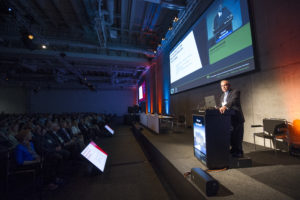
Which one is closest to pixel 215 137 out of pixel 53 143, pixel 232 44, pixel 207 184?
pixel 207 184

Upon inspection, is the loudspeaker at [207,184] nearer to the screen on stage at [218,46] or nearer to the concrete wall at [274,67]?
the concrete wall at [274,67]

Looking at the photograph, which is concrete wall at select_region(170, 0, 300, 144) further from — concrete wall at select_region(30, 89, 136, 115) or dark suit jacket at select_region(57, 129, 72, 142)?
concrete wall at select_region(30, 89, 136, 115)

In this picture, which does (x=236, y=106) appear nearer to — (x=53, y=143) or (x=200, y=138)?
(x=200, y=138)

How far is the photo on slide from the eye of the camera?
283 cm

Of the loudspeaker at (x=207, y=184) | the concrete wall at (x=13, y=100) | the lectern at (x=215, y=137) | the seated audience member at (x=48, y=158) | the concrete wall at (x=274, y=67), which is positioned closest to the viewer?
the loudspeaker at (x=207, y=184)

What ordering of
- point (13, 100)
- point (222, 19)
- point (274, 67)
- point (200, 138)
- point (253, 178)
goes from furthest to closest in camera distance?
point (13, 100), point (222, 19), point (274, 67), point (200, 138), point (253, 178)

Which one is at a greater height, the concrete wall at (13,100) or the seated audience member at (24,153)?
the concrete wall at (13,100)

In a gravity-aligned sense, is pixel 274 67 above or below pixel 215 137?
above

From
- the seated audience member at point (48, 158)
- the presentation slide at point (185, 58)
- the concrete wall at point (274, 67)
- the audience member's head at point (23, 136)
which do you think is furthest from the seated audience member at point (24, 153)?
the presentation slide at point (185, 58)

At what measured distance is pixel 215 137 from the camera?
1.64 m

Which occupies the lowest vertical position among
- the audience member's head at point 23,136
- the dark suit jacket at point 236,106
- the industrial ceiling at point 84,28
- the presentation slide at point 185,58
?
the audience member's head at point 23,136

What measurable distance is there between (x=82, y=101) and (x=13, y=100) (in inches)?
271

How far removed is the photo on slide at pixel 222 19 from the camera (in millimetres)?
2826

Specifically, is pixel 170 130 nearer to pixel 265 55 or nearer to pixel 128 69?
pixel 265 55
